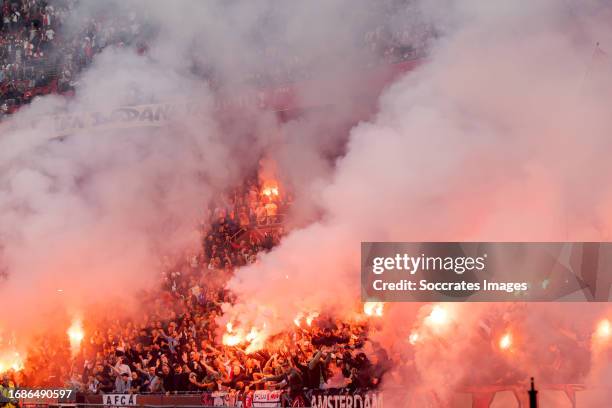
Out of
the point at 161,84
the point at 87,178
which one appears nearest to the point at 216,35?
the point at 161,84

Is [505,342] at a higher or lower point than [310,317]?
lower

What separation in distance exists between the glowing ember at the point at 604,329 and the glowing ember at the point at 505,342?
1116 mm

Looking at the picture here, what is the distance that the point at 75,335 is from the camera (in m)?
15.7

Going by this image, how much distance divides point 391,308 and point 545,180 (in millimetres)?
2585

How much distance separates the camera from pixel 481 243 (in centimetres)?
1248

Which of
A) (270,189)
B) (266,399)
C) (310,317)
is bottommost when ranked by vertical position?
(266,399)

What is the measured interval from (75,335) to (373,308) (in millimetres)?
5248

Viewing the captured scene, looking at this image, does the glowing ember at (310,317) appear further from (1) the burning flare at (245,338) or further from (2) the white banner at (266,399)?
(2) the white banner at (266,399)

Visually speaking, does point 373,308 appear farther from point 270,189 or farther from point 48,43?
point 48,43

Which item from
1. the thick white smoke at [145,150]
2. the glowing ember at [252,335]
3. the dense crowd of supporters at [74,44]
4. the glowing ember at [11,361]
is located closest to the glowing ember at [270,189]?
the thick white smoke at [145,150]

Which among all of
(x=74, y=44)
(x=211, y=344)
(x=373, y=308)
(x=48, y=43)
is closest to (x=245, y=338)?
(x=211, y=344)

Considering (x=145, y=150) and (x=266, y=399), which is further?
(x=145, y=150)

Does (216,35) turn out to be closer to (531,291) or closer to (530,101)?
(530,101)

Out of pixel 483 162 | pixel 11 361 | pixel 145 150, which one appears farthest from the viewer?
pixel 145 150
